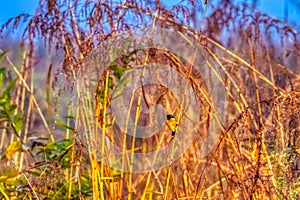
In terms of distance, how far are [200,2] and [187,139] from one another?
40 cm

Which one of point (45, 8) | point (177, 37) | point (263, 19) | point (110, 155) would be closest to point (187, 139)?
point (110, 155)

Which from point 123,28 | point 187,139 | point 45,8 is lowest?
point 187,139

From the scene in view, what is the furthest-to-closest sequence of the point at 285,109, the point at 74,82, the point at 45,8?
the point at 45,8 < the point at 74,82 < the point at 285,109

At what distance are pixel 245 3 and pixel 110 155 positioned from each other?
99 centimetres

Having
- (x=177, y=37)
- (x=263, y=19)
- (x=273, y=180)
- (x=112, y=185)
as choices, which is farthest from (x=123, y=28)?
(x=263, y=19)

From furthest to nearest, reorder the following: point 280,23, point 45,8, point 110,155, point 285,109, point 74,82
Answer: point 280,23 < point 45,8 < point 110,155 < point 74,82 < point 285,109

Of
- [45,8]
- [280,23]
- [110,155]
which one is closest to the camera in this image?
[110,155]

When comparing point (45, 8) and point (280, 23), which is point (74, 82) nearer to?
point (45, 8)

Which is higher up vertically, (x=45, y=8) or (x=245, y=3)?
(x=245, y=3)

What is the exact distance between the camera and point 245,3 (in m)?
2.11

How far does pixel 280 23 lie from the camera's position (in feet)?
6.79

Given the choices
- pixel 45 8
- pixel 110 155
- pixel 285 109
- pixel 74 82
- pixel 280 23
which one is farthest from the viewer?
pixel 280 23

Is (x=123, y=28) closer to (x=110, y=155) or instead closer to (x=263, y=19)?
(x=110, y=155)

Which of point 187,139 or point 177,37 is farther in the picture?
point 177,37
